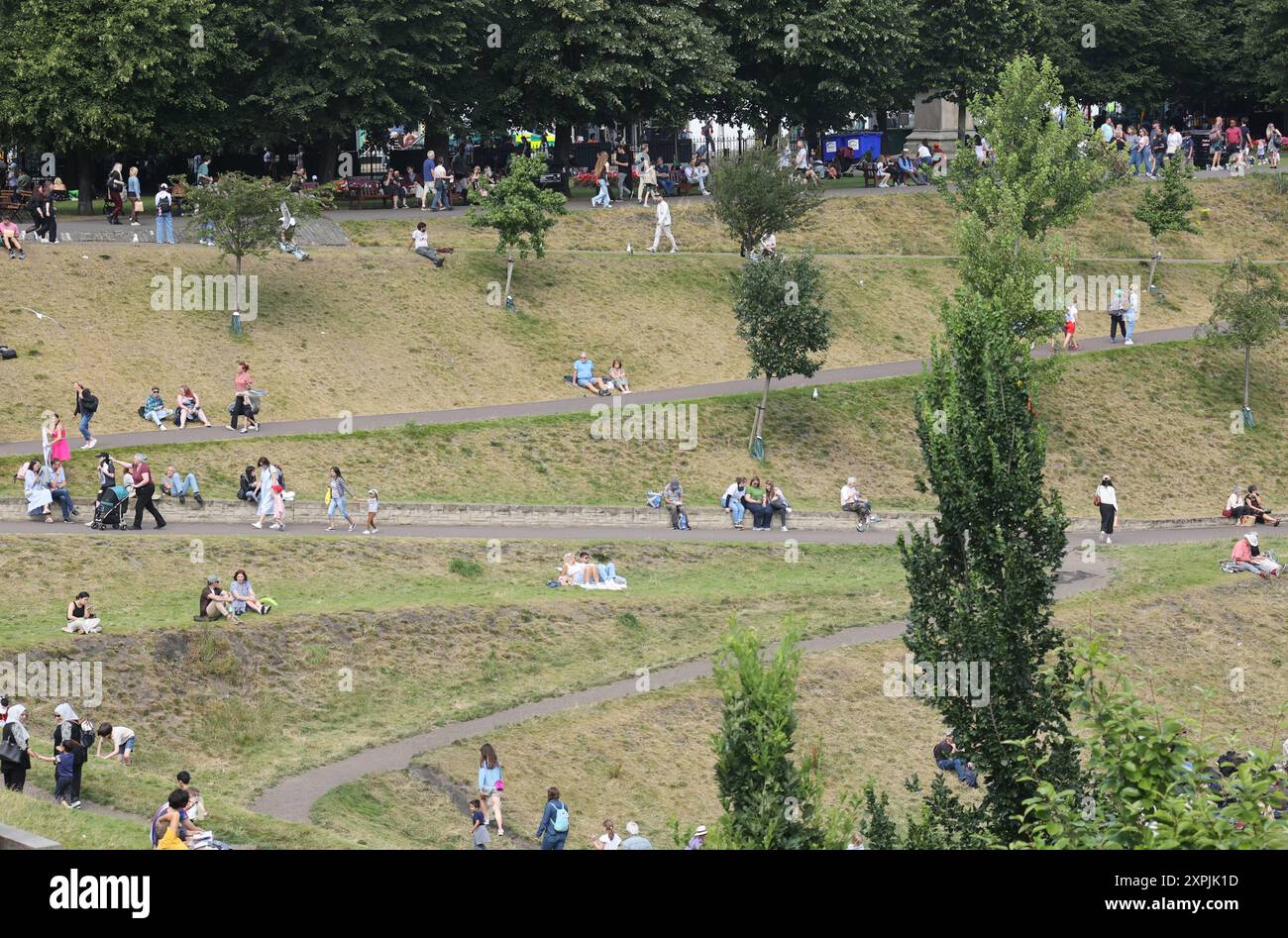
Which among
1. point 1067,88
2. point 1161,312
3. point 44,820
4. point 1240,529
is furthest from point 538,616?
point 1067,88

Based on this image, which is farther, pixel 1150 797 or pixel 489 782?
pixel 489 782

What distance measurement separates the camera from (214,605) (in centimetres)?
3009

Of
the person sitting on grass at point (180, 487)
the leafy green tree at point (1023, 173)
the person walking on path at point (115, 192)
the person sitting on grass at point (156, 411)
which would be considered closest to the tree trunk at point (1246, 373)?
the leafy green tree at point (1023, 173)

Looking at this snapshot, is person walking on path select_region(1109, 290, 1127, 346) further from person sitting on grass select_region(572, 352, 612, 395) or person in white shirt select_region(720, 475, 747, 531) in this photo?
person in white shirt select_region(720, 475, 747, 531)

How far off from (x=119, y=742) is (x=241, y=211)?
2296cm

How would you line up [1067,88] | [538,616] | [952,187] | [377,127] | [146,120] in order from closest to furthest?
[538,616]
[146,120]
[377,127]
[952,187]
[1067,88]

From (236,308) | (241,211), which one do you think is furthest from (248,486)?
(241,211)

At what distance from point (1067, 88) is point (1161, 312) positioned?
63.1 feet

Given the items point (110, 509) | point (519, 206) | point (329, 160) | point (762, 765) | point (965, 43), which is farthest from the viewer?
point (965, 43)

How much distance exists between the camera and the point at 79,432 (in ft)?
132

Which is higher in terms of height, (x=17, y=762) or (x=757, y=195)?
(x=757, y=195)

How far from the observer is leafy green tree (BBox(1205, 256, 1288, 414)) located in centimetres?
5447

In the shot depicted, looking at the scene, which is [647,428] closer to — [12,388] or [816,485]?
[816,485]

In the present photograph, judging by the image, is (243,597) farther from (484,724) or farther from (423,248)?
(423,248)
